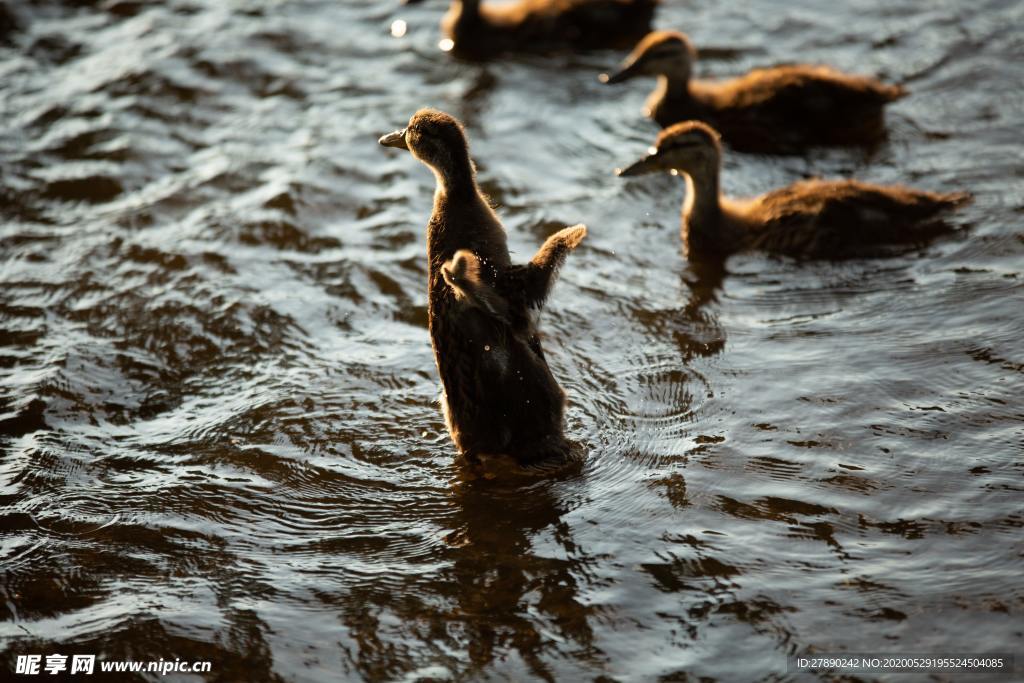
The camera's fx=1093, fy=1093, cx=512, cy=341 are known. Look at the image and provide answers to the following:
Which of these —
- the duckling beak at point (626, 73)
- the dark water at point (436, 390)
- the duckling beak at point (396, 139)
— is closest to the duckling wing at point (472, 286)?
the dark water at point (436, 390)

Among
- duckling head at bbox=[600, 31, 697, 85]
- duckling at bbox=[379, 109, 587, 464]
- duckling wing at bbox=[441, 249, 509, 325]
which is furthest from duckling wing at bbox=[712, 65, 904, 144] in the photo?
duckling wing at bbox=[441, 249, 509, 325]

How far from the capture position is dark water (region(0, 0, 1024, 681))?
13.3 feet

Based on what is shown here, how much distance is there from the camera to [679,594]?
4.07 m

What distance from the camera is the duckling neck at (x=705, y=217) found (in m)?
6.72

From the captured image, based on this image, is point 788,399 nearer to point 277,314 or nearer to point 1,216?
point 277,314

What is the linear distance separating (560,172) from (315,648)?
4458mm

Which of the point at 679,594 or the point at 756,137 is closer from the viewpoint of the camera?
the point at 679,594

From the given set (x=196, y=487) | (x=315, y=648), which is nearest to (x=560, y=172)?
(x=196, y=487)

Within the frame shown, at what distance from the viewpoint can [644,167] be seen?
7.11 metres

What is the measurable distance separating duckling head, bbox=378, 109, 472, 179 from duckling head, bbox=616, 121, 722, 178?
6.98 ft

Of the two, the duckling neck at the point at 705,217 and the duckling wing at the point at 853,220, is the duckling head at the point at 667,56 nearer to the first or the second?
the duckling neck at the point at 705,217

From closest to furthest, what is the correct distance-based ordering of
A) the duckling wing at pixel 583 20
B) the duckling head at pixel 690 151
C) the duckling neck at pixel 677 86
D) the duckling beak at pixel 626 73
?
the duckling head at pixel 690 151, the duckling neck at pixel 677 86, the duckling beak at pixel 626 73, the duckling wing at pixel 583 20

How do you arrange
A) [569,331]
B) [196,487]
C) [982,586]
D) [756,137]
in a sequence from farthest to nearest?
[756,137] → [569,331] → [196,487] → [982,586]

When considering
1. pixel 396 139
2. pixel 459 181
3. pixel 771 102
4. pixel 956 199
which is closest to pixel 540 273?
pixel 459 181
